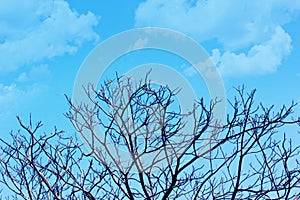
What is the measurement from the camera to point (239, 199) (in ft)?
6.84

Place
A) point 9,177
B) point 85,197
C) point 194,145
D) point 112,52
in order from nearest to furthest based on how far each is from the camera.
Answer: point 194,145, point 112,52, point 85,197, point 9,177

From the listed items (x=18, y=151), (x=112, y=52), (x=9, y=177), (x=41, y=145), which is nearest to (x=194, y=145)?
(x=112, y=52)

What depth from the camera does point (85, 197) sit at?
7.30 feet

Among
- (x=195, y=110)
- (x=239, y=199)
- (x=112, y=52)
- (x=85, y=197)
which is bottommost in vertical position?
(x=239, y=199)

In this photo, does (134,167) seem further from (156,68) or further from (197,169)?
(156,68)

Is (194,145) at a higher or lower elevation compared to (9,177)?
lower

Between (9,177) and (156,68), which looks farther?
(9,177)

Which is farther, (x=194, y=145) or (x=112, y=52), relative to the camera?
(x=112, y=52)

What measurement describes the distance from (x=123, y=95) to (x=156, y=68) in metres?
0.21

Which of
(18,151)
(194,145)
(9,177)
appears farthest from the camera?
(9,177)

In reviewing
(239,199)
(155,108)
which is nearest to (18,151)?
(155,108)

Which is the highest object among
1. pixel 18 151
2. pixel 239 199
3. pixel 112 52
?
pixel 112 52

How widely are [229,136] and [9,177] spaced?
1.39m

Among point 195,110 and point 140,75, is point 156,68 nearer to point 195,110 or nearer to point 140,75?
point 140,75
